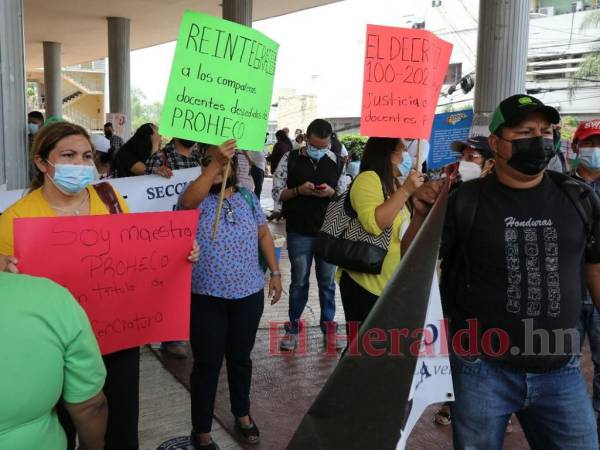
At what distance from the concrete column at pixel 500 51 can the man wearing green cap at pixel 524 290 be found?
193 inches

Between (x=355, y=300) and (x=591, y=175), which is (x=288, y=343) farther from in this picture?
(x=591, y=175)

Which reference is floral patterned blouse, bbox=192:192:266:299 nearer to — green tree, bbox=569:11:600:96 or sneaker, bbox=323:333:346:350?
sneaker, bbox=323:333:346:350

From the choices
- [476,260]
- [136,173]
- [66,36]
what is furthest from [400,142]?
Answer: [66,36]

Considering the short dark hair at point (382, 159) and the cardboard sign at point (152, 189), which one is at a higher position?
the short dark hair at point (382, 159)

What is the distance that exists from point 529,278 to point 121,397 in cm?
179

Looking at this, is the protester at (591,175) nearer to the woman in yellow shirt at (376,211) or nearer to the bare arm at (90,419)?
the woman in yellow shirt at (376,211)

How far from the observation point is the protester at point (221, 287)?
10.4 ft

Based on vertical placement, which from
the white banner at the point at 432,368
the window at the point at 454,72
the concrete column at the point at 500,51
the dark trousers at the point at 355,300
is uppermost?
the window at the point at 454,72

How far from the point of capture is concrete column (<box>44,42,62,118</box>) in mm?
23891

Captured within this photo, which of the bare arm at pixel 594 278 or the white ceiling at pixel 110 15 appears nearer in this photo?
the bare arm at pixel 594 278

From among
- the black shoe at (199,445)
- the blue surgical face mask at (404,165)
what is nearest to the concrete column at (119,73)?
the blue surgical face mask at (404,165)

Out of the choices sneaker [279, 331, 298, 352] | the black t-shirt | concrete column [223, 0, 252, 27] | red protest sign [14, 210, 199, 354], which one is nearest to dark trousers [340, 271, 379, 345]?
red protest sign [14, 210, 199, 354]

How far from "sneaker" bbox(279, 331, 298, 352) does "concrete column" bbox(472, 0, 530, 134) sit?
355 centimetres

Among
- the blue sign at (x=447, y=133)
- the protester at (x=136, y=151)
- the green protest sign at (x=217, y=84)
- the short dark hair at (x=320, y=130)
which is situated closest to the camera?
the green protest sign at (x=217, y=84)
